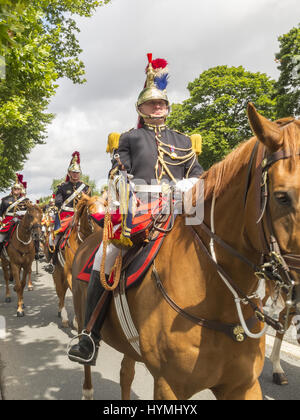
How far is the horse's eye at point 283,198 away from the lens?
4.75 ft

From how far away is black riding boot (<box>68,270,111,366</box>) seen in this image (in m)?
2.93

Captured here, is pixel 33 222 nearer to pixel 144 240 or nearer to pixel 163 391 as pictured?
pixel 144 240

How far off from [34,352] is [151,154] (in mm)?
4567

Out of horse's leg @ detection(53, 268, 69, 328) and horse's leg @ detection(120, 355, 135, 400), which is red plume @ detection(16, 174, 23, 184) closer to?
horse's leg @ detection(53, 268, 69, 328)

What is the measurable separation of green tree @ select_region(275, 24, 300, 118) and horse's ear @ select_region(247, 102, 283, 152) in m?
20.6

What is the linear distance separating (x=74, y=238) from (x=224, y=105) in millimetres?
23285

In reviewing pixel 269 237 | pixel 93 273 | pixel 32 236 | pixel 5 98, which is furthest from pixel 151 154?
pixel 32 236

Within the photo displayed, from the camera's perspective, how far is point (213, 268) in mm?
2010

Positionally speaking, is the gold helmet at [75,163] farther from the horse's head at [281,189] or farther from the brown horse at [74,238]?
the horse's head at [281,189]

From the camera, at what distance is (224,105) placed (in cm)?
2652

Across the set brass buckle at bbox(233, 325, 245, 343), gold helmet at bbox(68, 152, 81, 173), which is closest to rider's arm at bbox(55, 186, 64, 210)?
gold helmet at bbox(68, 152, 81, 173)

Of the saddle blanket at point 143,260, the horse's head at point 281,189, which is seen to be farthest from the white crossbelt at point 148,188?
the horse's head at point 281,189

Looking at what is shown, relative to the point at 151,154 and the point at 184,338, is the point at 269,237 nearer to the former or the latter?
the point at 184,338

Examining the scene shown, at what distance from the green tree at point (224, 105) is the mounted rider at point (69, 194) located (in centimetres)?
1843
